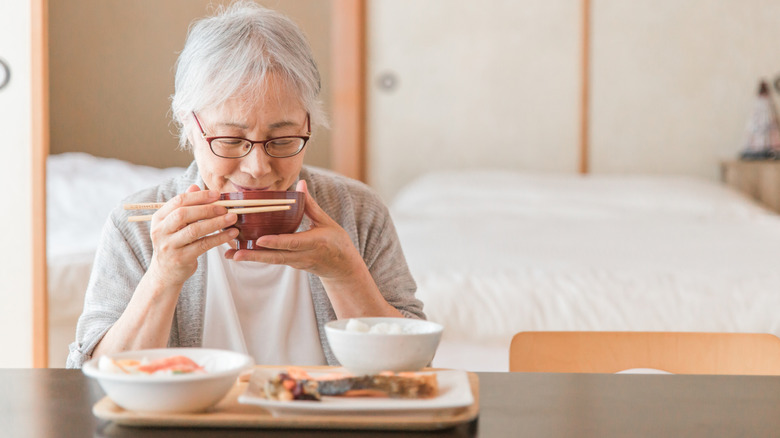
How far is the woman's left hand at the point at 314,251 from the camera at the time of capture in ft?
3.42

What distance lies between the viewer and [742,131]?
4.20m

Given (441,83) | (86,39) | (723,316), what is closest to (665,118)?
(441,83)

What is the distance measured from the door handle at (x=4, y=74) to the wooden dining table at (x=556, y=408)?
108 cm

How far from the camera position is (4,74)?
185 cm

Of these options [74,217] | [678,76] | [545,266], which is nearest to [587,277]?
[545,266]

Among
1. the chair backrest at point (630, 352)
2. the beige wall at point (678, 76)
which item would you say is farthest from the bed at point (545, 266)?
the beige wall at point (678, 76)

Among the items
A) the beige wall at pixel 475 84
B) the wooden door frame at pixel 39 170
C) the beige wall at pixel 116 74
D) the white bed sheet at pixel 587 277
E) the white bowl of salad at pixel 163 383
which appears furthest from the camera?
the beige wall at pixel 475 84

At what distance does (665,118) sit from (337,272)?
3457mm

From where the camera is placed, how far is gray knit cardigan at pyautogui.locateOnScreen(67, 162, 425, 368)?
1286 millimetres

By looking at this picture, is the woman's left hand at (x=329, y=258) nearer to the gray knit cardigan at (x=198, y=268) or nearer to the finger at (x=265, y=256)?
the finger at (x=265, y=256)

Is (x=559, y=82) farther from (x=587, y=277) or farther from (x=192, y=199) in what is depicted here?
(x=192, y=199)

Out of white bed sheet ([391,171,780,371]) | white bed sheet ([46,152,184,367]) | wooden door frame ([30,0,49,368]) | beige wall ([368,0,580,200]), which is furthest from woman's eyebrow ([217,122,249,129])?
beige wall ([368,0,580,200])

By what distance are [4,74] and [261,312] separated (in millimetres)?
919

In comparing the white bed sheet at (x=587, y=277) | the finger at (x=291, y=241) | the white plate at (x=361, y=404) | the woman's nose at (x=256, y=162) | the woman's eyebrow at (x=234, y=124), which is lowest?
the white bed sheet at (x=587, y=277)
